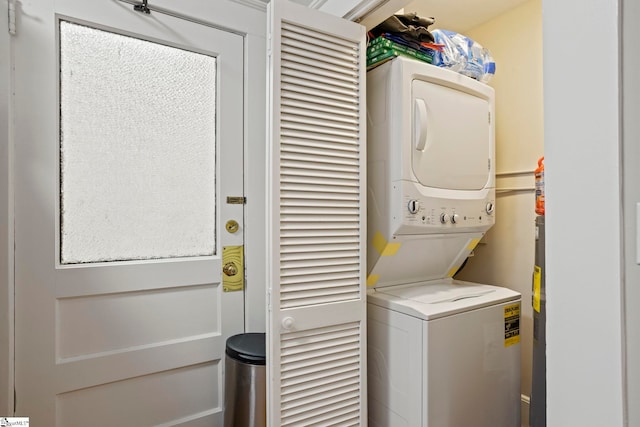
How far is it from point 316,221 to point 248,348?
684 mm

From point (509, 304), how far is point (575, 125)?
130 centimetres

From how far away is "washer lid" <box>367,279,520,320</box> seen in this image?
1.61 meters

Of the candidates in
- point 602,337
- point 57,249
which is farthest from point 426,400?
point 57,249

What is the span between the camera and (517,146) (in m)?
2.31

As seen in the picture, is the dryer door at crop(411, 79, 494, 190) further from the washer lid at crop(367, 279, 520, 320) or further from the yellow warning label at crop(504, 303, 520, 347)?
the yellow warning label at crop(504, 303, 520, 347)

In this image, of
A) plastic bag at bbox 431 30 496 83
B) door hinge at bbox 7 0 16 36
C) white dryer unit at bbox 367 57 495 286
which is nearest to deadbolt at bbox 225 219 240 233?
white dryer unit at bbox 367 57 495 286

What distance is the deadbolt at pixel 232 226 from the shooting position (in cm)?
188

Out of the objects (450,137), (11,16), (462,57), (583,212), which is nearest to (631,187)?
(583,212)

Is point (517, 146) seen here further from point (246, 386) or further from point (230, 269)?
point (246, 386)

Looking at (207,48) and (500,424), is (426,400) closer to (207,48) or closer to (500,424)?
(500,424)

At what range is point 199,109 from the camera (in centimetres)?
182

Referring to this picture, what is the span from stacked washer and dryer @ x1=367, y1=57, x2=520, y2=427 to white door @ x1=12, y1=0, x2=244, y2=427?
742 millimetres

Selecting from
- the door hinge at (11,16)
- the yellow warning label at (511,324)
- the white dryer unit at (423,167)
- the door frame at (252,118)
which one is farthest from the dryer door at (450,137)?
the door hinge at (11,16)

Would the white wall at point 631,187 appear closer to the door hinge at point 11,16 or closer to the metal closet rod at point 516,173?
the metal closet rod at point 516,173
